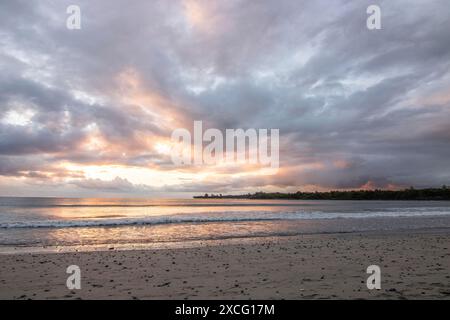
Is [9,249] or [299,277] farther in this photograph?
[9,249]

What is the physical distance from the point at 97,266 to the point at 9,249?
7.94 meters

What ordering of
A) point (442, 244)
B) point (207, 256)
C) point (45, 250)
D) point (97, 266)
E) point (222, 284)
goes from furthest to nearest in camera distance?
1. point (442, 244)
2. point (45, 250)
3. point (207, 256)
4. point (97, 266)
5. point (222, 284)

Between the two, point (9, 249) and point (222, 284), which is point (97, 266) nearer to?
point (222, 284)

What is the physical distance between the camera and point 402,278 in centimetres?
954

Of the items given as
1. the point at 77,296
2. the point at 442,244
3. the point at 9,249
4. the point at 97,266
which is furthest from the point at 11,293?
the point at 442,244

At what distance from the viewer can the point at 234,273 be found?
408 inches

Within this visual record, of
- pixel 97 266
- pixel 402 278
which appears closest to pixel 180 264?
pixel 97 266

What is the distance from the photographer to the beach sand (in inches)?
320

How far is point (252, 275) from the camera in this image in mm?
10062

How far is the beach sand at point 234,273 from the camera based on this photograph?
8125mm
